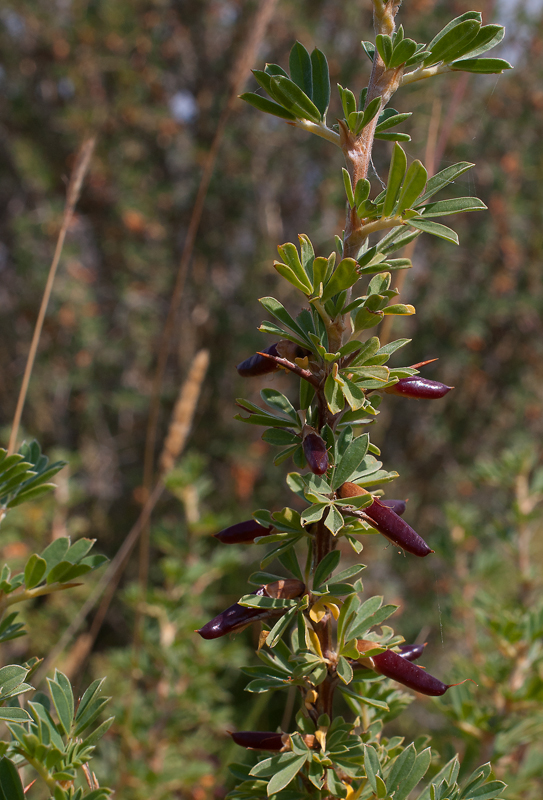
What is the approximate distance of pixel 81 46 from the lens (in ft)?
9.14

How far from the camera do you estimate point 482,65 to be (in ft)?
1.61

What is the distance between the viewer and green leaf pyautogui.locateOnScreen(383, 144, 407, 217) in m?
0.44

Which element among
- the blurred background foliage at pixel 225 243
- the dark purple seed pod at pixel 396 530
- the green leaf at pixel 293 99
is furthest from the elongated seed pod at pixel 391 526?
the blurred background foliage at pixel 225 243

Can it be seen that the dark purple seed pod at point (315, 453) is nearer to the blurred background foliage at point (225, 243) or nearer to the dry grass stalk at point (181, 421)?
the dry grass stalk at point (181, 421)

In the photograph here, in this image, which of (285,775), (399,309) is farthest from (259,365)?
(285,775)

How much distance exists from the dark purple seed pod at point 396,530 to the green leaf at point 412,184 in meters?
0.24

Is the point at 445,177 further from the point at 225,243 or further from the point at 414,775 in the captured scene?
the point at 225,243

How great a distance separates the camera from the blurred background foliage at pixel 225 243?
108 inches

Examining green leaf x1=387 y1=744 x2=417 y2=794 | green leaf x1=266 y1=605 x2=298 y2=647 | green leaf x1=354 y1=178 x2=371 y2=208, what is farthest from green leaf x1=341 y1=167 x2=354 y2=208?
green leaf x1=387 y1=744 x2=417 y2=794

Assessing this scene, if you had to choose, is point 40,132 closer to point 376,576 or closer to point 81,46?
point 81,46

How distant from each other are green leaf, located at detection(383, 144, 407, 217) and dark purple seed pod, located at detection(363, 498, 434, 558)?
238 millimetres

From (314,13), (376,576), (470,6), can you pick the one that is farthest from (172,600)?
(470,6)

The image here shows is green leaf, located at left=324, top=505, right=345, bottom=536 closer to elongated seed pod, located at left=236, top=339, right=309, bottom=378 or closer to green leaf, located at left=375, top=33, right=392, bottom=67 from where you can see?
elongated seed pod, located at left=236, top=339, right=309, bottom=378

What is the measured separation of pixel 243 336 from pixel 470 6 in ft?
6.42
